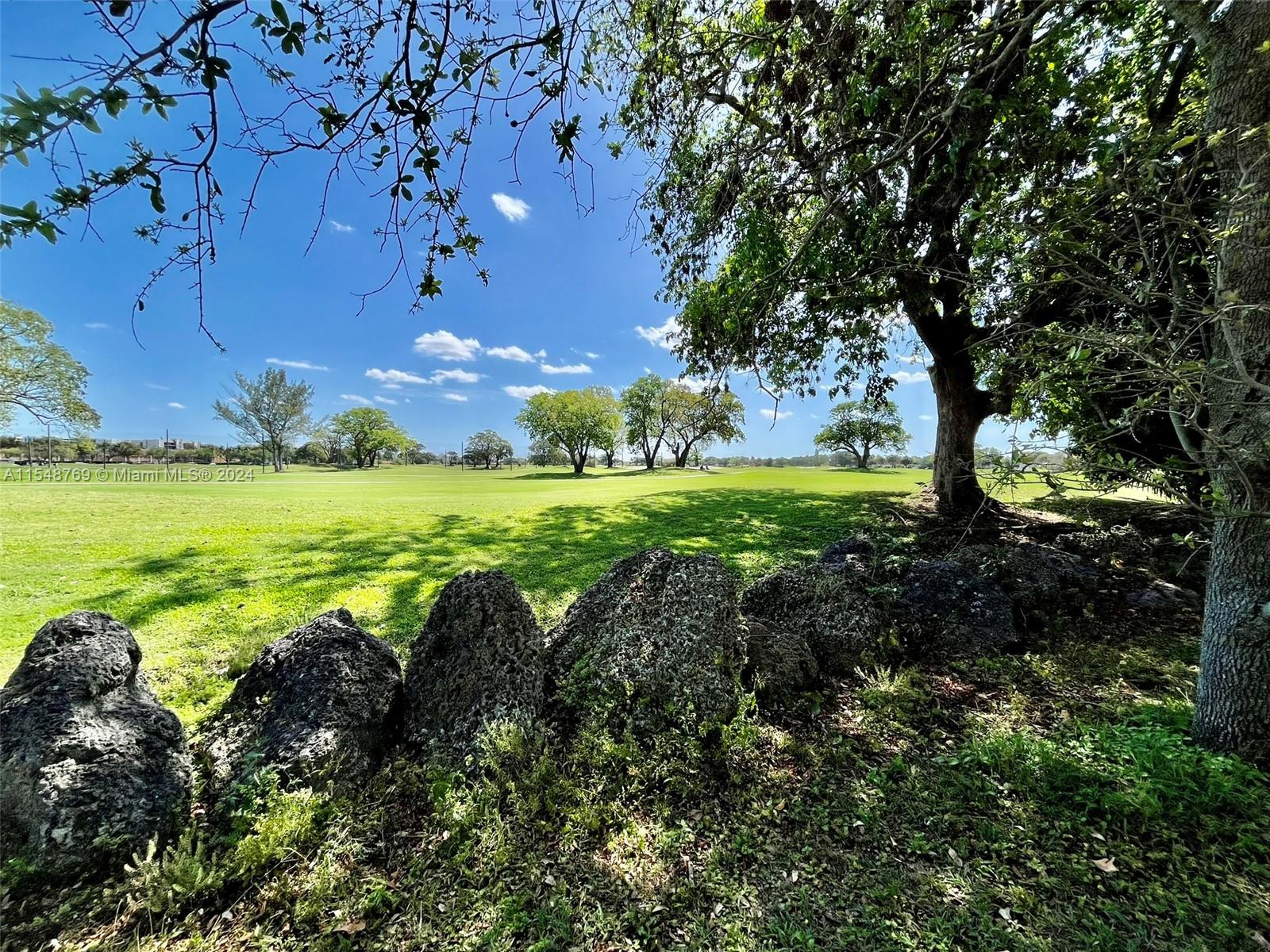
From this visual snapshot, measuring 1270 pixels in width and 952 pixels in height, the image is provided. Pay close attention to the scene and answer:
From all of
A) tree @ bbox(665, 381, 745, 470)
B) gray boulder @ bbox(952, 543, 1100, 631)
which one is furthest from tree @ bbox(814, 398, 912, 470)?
gray boulder @ bbox(952, 543, 1100, 631)

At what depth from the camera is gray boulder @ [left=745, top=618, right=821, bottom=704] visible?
3277 mm

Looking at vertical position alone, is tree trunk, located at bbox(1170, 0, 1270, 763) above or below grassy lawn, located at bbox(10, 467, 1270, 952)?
above

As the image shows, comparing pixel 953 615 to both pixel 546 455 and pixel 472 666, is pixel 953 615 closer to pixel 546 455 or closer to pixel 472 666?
pixel 472 666

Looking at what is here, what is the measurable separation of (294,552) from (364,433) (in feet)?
206

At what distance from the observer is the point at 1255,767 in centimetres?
241

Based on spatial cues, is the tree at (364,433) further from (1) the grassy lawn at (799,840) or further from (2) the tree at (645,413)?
(1) the grassy lawn at (799,840)

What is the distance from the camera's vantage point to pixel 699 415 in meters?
6.61

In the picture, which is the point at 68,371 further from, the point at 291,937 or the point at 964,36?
the point at 964,36

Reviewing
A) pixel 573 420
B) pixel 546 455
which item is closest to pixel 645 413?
pixel 573 420

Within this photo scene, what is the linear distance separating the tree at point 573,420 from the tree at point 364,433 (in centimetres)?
2646

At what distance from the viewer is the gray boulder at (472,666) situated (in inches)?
109

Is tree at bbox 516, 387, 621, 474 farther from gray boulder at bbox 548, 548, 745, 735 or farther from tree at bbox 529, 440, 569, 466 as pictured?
gray boulder at bbox 548, 548, 745, 735

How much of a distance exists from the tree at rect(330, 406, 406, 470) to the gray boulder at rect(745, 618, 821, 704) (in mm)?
69409

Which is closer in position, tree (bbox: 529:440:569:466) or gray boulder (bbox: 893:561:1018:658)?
gray boulder (bbox: 893:561:1018:658)
